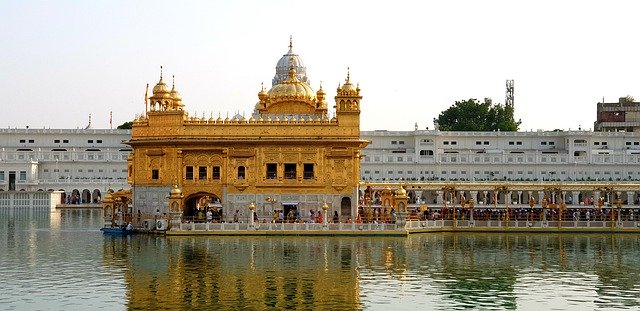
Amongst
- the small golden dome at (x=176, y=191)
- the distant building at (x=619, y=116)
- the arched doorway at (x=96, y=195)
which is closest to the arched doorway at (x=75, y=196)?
the arched doorway at (x=96, y=195)

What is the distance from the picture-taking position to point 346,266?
120ft

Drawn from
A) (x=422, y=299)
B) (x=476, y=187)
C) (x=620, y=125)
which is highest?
(x=620, y=125)

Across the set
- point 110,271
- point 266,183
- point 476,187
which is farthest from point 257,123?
point 110,271

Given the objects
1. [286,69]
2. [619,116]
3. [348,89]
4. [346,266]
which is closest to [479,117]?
[619,116]

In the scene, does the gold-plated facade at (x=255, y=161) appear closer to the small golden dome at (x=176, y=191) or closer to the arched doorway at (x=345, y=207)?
the arched doorway at (x=345, y=207)

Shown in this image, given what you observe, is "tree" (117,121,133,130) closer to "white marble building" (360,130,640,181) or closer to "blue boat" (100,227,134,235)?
"white marble building" (360,130,640,181)

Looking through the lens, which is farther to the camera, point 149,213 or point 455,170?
point 455,170

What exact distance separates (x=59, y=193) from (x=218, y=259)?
219ft

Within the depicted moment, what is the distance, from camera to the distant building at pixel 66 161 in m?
107

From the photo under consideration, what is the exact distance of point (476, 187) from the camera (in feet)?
192

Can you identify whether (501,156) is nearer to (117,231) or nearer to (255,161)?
(255,161)

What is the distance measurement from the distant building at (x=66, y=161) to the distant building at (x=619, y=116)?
187ft

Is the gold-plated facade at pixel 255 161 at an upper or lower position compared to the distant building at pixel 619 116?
lower

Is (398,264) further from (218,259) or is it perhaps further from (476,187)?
(476,187)
